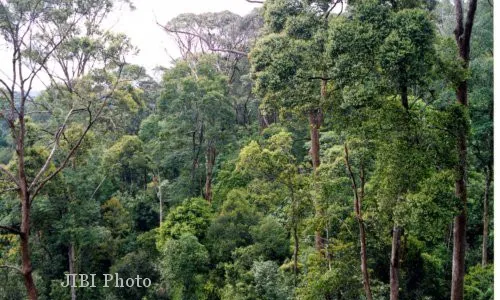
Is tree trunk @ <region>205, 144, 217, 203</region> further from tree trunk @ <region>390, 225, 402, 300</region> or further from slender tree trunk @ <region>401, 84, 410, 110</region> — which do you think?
slender tree trunk @ <region>401, 84, 410, 110</region>

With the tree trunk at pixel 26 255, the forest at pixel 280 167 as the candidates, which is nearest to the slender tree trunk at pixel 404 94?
the forest at pixel 280 167

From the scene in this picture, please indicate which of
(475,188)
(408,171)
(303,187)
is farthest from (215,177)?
(408,171)

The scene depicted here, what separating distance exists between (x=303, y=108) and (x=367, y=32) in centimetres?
241

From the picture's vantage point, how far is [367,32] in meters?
5.46

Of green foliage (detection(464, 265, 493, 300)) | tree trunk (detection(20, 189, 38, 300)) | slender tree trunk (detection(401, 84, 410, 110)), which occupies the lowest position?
green foliage (detection(464, 265, 493, 300))

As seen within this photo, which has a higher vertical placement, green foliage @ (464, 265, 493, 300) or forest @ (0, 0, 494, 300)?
forest @ (0, 0, 494, 300)

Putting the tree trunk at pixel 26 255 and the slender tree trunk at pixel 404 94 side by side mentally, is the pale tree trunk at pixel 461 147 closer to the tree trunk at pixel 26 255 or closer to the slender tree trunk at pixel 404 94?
the slender tree trunk at pixel 404 94

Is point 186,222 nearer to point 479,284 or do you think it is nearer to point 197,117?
point 197,117

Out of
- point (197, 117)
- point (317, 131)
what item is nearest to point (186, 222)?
point (197, 117)

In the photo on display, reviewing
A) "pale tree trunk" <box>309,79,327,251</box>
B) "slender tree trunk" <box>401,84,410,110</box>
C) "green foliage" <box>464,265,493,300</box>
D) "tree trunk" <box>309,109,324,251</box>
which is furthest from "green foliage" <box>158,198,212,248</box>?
"slender tree trunk" <box>401,84,410,110</box>

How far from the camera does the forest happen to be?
18.1 feet

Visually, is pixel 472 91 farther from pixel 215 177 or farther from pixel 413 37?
pixel 215 177

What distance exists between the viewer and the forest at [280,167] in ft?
18.1

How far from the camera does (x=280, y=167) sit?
32.4ft
